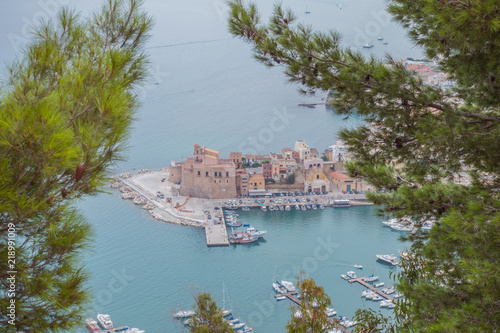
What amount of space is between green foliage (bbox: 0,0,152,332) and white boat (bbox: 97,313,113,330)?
8142 millimetres

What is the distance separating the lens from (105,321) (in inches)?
348

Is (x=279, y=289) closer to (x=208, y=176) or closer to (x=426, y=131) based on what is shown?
(x=208, y=176)

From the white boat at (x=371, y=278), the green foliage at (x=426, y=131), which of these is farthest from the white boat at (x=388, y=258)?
the green foliage at (x=426, y=131)

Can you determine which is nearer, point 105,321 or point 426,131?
point 426,131

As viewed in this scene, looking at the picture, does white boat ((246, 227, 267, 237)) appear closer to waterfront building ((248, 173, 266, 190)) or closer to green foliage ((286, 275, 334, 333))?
waterfront building ((248, 173, 266, 190))

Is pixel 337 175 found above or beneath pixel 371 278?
above

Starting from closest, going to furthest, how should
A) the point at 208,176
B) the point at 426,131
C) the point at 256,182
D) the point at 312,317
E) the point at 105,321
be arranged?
the point at 426,131 < the point at 312,317 < the point at 105,321 < the point at 208,176 < the point at 256,182

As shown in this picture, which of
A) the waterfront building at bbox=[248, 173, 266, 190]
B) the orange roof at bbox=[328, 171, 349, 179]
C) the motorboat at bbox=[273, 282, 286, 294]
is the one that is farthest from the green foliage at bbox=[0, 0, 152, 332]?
the orange roof at bbox=[328, 171, 349, 179]

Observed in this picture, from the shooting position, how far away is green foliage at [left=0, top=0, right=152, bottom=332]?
98 centimetres

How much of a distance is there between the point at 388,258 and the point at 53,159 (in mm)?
10688

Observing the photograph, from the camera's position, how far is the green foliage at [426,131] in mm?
1562

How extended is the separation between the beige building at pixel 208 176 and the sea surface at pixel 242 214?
1123 millimetres

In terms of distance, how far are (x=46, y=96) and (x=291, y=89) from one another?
19663 millimetres

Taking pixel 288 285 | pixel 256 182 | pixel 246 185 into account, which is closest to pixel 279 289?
pixel 288 285
